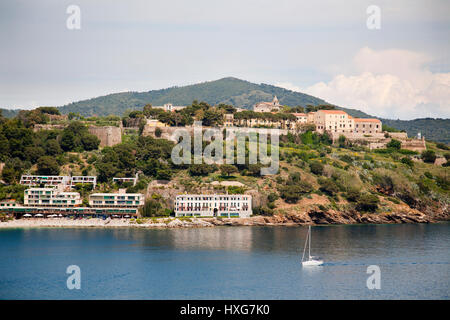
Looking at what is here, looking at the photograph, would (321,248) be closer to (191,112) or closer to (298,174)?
(298,174)

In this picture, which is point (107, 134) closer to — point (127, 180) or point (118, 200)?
point (127, 180)

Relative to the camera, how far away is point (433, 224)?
2422 inches

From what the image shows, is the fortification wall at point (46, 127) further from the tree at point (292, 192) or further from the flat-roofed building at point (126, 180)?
the tree at point (292, 192)

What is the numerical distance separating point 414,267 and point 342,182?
29111 millimetres

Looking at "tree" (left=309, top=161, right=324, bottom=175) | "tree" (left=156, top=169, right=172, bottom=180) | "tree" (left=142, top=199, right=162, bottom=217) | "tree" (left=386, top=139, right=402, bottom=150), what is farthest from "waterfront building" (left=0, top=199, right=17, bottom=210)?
"tree" (left=386, top=139, right=402, bottom=150)

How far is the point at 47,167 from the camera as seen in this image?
216 ft

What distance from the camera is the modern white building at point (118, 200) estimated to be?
59.9m

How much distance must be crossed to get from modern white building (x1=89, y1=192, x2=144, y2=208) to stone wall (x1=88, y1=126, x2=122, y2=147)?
52.1 ft

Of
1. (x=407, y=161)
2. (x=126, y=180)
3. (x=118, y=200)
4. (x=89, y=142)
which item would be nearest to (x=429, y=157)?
(x=407, y=161)

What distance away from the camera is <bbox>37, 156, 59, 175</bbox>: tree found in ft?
217

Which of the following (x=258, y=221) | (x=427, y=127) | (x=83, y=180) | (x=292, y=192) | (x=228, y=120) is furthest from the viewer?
(x=427, y=127)

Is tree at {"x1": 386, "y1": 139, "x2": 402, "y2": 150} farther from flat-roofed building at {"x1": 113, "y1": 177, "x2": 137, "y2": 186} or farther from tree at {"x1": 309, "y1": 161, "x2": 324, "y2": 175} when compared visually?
flat-roofed building at {"x1": 113, "y1": 177, "x2": 137, "y2": 186}

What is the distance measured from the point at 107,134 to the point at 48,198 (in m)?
17.1
